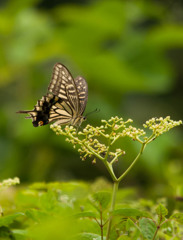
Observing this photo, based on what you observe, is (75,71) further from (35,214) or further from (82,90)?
(35,214)

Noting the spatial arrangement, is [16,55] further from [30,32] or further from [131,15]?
A: [131,15]

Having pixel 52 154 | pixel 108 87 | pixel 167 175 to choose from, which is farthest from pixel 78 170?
pixel 167 175

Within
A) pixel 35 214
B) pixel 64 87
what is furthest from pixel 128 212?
pixel 64 87

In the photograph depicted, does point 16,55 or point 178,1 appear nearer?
point 16,55

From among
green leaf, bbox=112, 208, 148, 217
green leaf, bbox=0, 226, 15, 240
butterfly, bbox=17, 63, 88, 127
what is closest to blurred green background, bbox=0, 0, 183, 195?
butterfly, bbox=17, 63, 88, 127

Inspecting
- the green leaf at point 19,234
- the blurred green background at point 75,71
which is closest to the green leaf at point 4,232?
the green leaf at point 19,234

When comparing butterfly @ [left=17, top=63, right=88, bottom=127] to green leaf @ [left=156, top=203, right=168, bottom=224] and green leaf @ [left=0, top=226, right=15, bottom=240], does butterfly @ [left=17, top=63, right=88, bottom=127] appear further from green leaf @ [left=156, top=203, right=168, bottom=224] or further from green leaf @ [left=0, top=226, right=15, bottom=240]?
green leaf @ [left=156, top=203, right=168, bottom=224]
